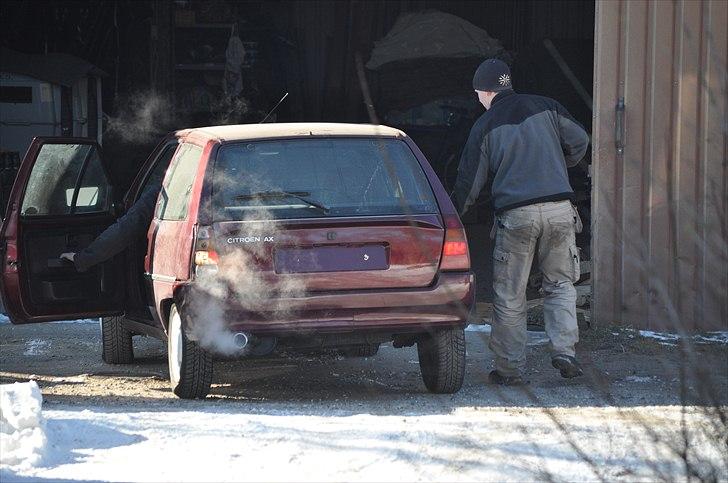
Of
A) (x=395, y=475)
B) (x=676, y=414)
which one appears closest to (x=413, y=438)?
(x=395, y=475)

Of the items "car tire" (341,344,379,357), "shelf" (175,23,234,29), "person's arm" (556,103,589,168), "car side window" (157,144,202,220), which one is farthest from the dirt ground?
"shelf" (175,23,234,29)

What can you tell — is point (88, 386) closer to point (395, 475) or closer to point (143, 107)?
point (395, 475)

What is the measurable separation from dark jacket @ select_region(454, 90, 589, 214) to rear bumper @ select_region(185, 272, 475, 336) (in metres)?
1.05

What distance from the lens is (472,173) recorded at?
7.97m

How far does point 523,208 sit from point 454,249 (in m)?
1.05

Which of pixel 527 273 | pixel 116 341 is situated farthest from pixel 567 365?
pixel 116 341

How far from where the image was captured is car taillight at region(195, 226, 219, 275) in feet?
22.0

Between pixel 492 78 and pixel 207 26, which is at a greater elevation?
pixel 207 26

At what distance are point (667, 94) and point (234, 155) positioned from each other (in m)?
4.50

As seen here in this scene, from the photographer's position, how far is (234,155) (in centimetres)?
708

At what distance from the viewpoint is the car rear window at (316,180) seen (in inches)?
271

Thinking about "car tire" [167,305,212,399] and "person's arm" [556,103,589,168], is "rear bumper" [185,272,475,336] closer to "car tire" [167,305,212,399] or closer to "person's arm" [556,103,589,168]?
"car tire" [167,305,212,399]

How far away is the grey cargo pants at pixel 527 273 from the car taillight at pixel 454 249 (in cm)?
95

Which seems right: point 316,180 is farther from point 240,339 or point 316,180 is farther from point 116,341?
point 116,341
